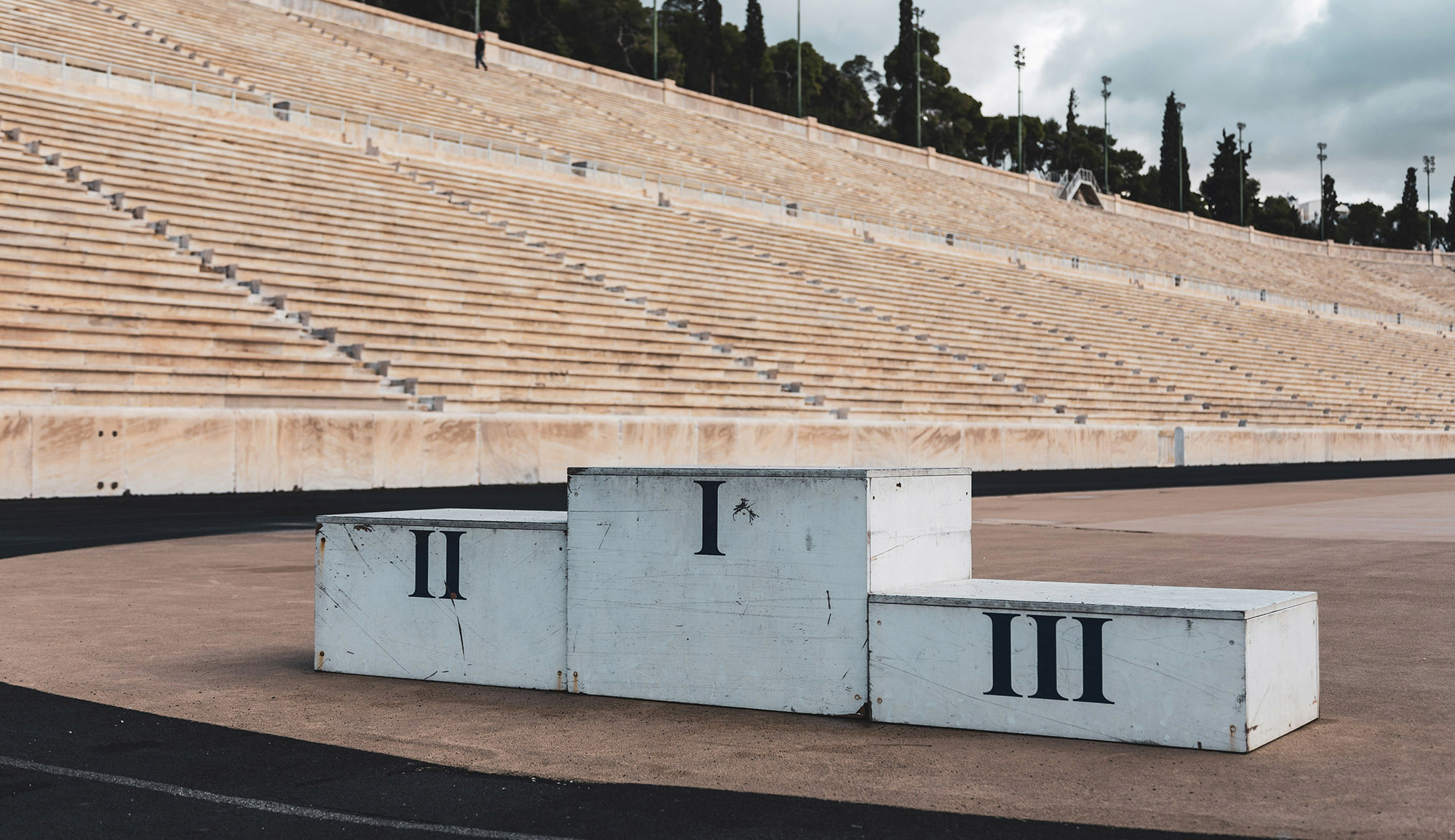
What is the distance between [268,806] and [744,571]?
184 centimetres

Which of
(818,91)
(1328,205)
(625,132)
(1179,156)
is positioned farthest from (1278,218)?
(625,132)

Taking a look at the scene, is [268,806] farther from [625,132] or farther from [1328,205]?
[1328,205]

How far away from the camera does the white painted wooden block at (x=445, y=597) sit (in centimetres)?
515

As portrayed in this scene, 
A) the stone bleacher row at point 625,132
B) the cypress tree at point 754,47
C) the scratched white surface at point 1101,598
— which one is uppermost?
the cypress tree at point 754,47

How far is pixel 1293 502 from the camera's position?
15.4 meters

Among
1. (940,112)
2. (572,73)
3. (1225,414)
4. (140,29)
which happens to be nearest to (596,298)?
(140,29)

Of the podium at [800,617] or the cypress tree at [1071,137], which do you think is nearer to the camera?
the podium at [800,617]

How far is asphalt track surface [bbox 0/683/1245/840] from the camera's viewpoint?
3.29 meters

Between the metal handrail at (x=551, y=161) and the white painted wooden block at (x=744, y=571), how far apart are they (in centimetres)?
2079

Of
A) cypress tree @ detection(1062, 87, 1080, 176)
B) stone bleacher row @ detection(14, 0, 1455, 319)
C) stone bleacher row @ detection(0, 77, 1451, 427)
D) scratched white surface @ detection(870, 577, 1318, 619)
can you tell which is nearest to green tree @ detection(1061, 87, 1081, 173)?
cypress tree @ detection(1062, 87, 1080, 176)

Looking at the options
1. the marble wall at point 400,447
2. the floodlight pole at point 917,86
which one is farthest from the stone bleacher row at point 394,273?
the floodlight pole at point 917,86

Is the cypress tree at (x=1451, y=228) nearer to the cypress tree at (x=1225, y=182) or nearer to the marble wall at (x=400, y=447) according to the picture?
the cypress tree at (x=1225, y=182)

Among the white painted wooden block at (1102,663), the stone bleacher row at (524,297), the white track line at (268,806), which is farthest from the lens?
the stone bleacher row at (524,297)

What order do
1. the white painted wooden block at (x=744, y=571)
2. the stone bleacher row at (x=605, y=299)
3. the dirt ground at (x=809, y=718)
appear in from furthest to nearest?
the stone bleacher row at (x=605, y=299)
the white painted wooden block at (x=744, y=571)
the dirt ground at (x=809, y=718)
